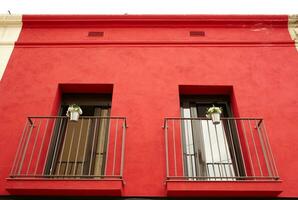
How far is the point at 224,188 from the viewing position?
13.9 ft

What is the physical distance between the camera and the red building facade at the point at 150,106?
4625mm

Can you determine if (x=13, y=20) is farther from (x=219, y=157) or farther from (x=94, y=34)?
(x=219, y=157)

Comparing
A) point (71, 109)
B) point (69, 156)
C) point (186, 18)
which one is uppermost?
point (186, 18)

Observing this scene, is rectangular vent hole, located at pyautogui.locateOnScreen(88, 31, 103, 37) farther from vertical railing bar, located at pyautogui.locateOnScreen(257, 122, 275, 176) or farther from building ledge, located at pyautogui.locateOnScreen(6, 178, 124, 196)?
vertical railing bar, located at pyautogui.locateOnScreen(257, 122, 275, 176)

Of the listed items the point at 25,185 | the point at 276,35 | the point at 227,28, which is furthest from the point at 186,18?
the point at 25,185

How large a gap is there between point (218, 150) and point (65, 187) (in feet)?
8.14

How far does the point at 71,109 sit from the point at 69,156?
913mm

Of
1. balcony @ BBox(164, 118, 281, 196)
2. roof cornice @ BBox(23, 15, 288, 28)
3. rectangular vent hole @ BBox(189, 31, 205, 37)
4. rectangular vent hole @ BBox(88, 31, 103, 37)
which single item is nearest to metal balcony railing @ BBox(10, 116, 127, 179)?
balcony @ BBox(164, 118, 281, 196)

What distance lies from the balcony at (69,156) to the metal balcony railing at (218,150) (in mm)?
841

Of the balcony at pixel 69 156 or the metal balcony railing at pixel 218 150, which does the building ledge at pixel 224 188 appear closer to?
the metal balcony railing at pixel 218 150

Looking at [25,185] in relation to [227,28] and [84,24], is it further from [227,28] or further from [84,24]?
[227,28]

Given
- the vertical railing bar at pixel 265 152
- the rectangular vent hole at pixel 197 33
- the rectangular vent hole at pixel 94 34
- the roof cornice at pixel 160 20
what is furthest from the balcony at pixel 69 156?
the rectangular vent hole at pixel 197 33

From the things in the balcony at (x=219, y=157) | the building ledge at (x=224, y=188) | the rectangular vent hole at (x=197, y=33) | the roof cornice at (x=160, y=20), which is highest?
the roof cornice at (x=160, y=20)

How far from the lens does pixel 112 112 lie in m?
5.47
